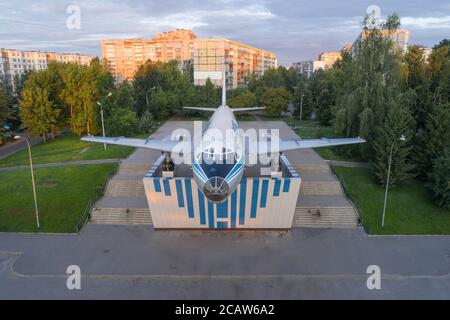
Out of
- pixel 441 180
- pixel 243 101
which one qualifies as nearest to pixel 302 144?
pixel 441 180

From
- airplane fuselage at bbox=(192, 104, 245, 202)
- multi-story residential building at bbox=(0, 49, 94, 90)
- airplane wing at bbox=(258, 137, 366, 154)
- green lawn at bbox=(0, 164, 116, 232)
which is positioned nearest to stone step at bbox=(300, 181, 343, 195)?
airplane wing at bbox=(258, 137, 366, 154)

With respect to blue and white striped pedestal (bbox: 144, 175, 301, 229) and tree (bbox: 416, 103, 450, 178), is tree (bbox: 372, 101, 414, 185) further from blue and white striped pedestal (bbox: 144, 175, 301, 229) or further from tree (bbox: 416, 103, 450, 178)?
blue and white striped pedestal (bbox: 144, 175, 301, 229)

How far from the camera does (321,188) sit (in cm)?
2936

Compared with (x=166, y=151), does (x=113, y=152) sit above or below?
below

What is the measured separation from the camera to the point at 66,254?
21.0 meters

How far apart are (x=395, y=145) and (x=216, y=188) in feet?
59.7

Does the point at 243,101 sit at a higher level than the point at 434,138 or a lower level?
higher

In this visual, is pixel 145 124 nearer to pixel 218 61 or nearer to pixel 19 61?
pixel 218 61

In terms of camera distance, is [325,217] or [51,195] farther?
[51,195]

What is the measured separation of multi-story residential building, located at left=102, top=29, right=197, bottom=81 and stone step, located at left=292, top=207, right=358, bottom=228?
10620 cm

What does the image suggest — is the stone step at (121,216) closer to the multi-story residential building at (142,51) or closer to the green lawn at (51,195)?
the green lawn at (51,195)
